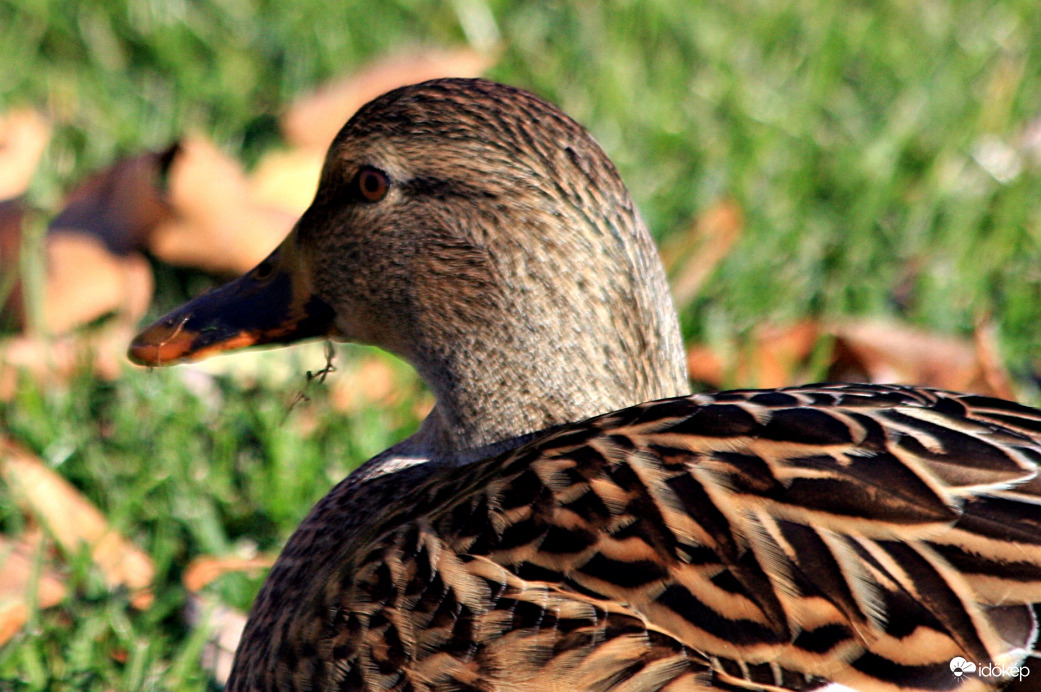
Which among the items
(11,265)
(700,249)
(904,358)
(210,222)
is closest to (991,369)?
(904,358)

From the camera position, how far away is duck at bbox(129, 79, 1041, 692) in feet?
5.50

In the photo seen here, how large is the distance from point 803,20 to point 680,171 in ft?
3.50

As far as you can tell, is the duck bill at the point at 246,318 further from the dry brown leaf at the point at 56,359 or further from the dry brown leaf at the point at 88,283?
the dry brown leaf at the point at 88,283

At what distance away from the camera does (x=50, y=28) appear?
4.85 m

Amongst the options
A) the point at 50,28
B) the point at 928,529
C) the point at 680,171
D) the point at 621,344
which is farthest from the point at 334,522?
the point at 50,28

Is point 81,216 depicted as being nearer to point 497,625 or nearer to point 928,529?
point 497,625

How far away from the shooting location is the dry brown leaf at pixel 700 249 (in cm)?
369

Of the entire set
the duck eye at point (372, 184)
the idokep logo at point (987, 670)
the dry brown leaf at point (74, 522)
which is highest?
the duck eye at point (372, 184)

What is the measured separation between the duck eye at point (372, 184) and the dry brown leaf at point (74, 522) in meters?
0.92

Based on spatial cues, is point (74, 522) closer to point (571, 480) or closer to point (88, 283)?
point (88, 283)

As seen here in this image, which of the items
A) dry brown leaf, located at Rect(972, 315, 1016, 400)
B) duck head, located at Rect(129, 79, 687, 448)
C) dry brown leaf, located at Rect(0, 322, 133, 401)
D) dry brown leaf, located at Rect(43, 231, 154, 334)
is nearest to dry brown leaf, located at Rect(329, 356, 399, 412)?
dry brown leaf, located at Rect(0, 322, 133, 401)

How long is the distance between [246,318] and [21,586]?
2.28 ft

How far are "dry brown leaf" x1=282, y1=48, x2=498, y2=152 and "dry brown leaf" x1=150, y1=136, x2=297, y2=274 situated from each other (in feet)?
2.10

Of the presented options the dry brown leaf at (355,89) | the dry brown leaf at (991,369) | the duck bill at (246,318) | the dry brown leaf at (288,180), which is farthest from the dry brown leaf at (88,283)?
the dry brown leaf at (991,369)
